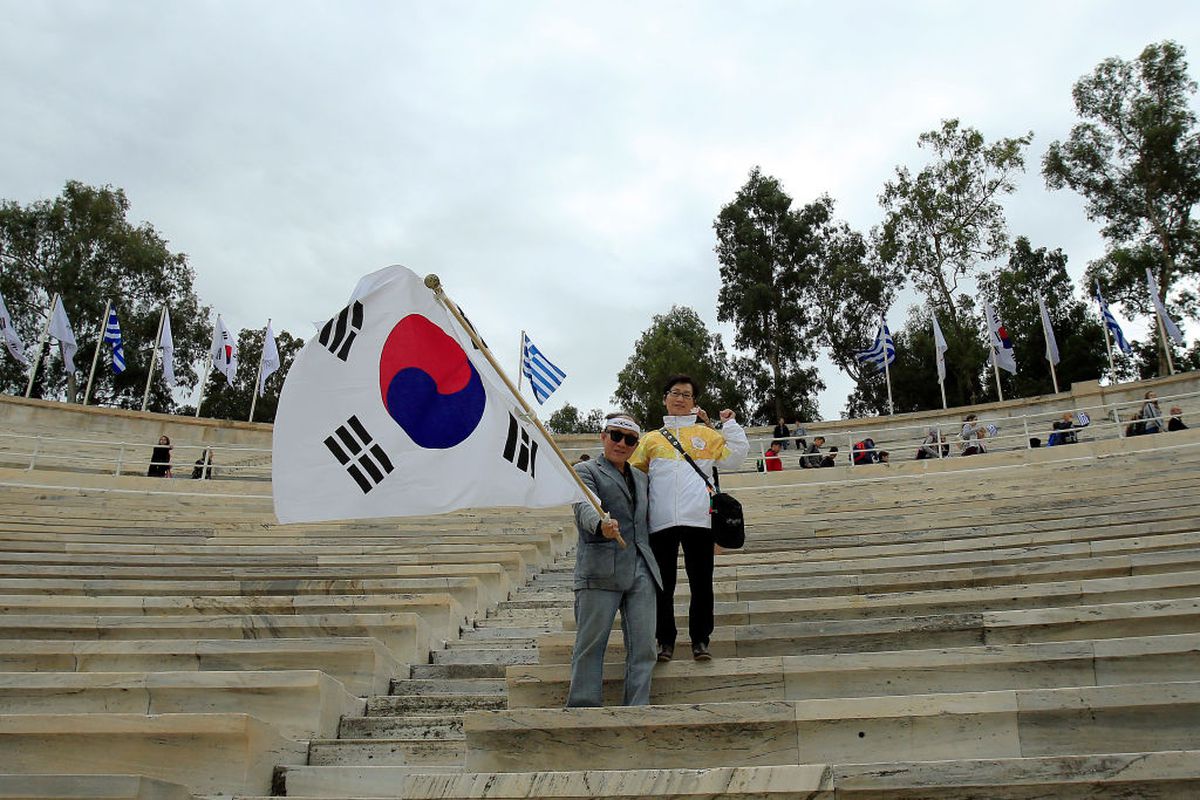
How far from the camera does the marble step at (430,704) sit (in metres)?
4.48

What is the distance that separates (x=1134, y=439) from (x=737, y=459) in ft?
39.6

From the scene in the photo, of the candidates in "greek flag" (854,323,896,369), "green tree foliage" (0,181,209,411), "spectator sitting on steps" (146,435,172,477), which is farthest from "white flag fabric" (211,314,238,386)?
"greek flag" (854,323,896,369)

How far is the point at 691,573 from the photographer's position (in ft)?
14.1

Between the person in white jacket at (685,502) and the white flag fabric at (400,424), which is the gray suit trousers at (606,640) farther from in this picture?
the white flag fabric at (400,424)

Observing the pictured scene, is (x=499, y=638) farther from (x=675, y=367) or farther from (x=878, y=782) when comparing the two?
(x=675, y=367)

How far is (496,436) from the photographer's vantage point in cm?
436

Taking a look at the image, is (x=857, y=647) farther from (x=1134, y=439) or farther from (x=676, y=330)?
(x=676, y=330)

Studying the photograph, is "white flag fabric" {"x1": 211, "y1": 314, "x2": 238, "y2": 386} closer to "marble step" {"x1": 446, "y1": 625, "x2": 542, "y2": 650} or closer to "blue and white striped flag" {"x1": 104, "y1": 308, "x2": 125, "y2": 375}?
"blue and white striped flag" {"x1": 104, "y1": 308, "x2": 125, "y2": 375}

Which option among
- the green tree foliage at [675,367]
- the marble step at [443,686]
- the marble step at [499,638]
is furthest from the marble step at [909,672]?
the green tree foliage at [675,367]

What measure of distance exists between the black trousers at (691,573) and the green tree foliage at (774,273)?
109 feet

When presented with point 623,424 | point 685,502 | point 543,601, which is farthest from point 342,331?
point 543,601

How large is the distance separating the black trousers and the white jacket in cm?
6

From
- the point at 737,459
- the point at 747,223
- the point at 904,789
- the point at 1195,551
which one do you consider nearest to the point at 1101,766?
the point at 904,789

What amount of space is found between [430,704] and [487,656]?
0.83 metres
